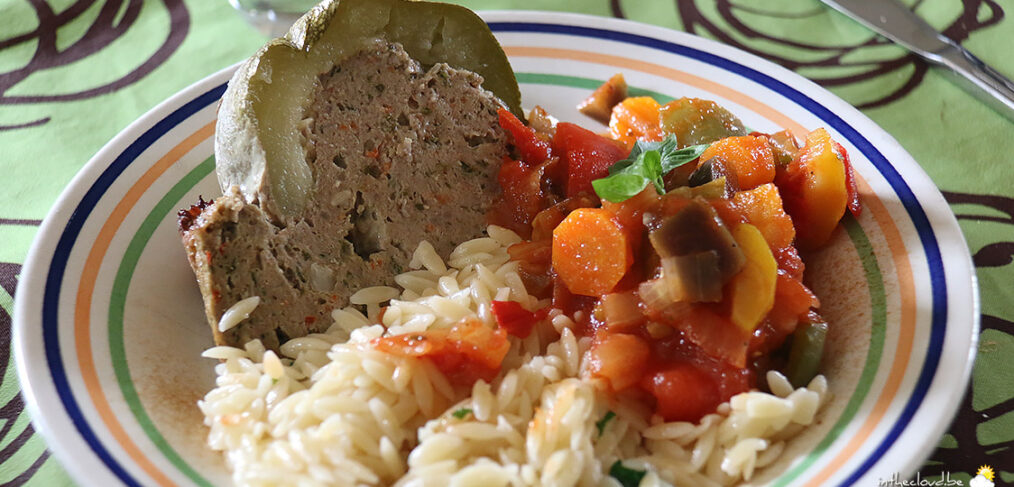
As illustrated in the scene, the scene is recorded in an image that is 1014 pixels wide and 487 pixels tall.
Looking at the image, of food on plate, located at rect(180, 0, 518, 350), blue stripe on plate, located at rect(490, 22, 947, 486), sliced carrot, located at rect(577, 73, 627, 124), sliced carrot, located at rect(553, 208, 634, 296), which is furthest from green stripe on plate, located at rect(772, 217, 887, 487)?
food on plate, located at rect(180, 0, 518, 350)

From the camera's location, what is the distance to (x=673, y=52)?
5.14m

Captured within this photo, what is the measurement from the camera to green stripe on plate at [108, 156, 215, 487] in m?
3.28

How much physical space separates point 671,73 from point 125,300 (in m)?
3.23

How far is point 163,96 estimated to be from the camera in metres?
5.79

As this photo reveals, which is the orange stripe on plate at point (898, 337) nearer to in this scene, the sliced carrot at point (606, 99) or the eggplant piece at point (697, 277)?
the eggplant piece at point (697, 277)

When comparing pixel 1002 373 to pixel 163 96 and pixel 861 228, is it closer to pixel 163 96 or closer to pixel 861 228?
pixel 861 228

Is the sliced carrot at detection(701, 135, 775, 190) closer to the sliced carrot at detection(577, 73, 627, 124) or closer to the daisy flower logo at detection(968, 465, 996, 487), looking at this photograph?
the sliced carrot at detection(577, 73, 627, 124)

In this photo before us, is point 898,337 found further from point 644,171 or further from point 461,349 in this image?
point 461,349

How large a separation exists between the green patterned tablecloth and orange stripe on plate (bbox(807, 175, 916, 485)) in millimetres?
746

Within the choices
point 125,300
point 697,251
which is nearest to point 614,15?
point 697,251

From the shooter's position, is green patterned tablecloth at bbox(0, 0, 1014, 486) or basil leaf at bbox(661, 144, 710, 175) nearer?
basil leaf at bbox(661, 144, 710, 175)

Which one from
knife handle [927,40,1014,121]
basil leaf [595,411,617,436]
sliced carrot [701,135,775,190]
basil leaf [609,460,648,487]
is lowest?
basil leaf [609,460,648,487]

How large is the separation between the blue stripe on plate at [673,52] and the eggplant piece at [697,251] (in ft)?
2.57

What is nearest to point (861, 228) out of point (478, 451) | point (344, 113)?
point (478, 451)
